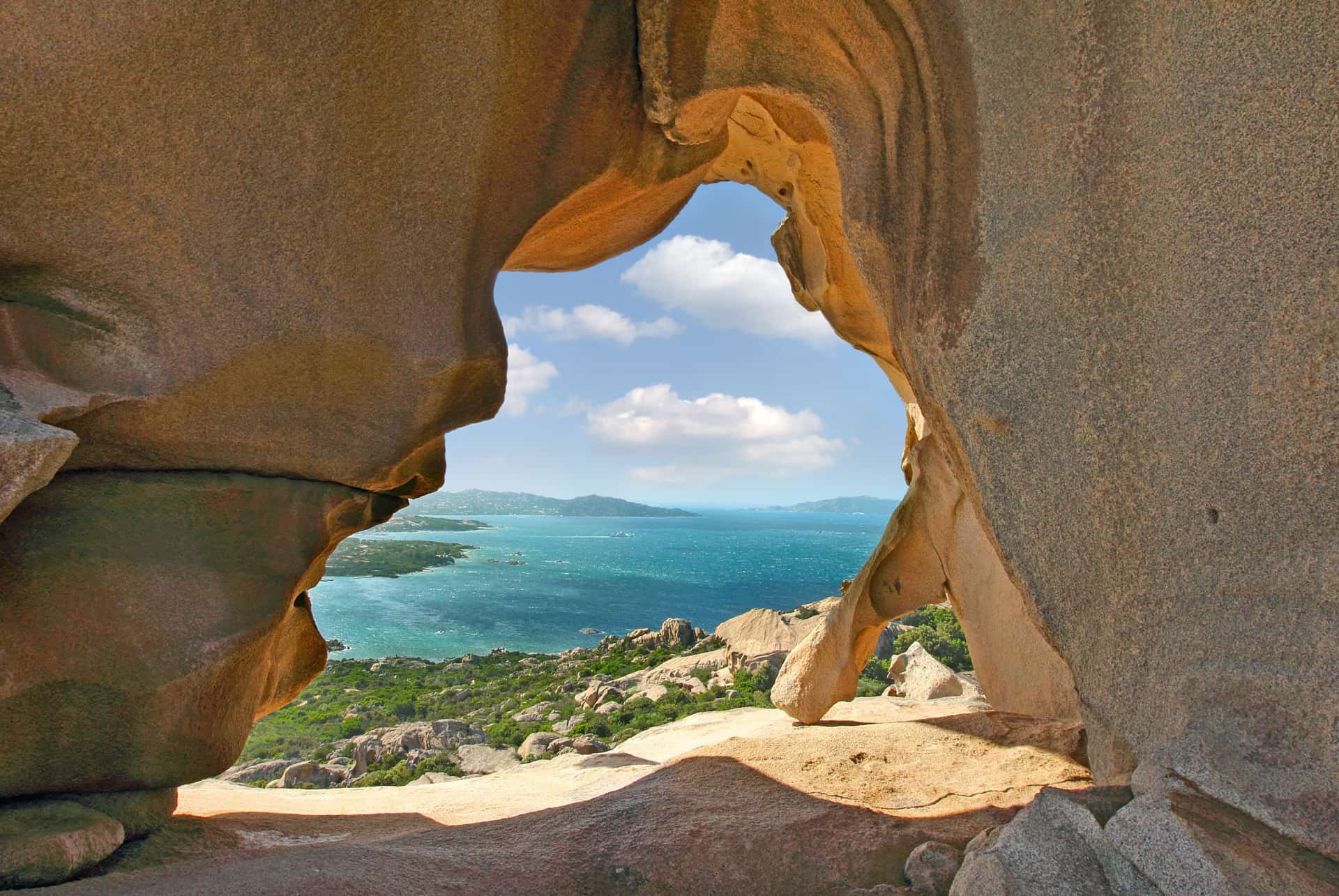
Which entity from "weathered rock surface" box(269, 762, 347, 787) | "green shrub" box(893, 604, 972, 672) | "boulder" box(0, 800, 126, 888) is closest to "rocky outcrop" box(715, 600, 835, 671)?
"green shrub" box(893, 604, 972, 672)

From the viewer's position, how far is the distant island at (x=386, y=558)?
51.8m

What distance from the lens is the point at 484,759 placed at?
7668 mm

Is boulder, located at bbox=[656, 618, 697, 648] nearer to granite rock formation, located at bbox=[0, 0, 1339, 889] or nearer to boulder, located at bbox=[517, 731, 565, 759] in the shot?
boulder, located at bbox=[517, 731, 565, 759]

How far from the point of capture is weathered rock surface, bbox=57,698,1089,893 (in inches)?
109

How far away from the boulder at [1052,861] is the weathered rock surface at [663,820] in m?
0.53

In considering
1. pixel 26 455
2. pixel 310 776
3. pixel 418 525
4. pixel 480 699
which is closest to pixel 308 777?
pixel 310 776

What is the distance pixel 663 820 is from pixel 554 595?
47.3 meters

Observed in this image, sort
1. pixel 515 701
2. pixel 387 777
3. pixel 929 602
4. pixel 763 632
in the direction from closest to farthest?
1. pixel 929 602
2. pixel 387 777
3. pixel 515 701
4. pixel 763 632

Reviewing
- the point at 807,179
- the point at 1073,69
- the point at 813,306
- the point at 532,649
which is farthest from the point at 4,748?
the point at 532,649

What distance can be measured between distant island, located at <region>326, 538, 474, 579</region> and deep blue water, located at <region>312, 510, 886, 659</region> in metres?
1.09

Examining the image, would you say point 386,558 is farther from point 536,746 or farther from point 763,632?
point 536,746

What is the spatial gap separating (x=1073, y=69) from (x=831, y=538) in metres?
142

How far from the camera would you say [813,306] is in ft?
22.0

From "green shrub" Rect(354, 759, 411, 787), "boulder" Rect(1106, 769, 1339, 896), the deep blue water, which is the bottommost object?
the deep blue water
